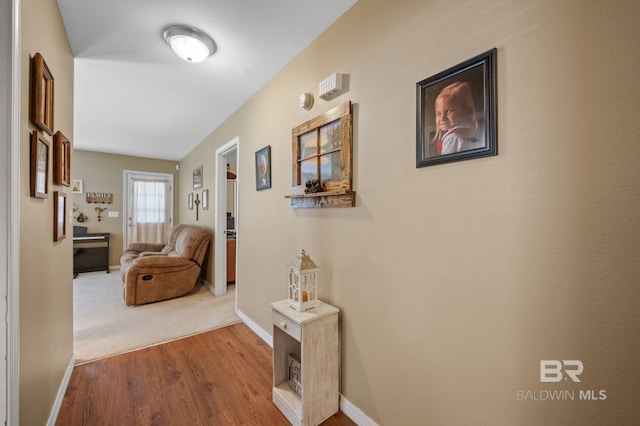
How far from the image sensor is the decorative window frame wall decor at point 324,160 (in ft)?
5.41

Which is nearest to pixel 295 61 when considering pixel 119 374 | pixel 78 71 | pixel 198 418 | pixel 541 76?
pixel 541 76

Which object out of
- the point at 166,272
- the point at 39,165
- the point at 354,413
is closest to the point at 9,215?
the point at 39,165

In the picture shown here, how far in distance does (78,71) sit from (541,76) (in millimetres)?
3426

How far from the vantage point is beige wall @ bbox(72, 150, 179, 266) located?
548 centimetres

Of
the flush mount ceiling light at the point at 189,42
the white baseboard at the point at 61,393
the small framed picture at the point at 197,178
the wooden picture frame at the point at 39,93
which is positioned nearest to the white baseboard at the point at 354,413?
the white baseboard at the point at 61,393

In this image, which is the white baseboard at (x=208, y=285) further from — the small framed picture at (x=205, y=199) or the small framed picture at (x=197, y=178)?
the small framed picture at (x=197, y=178)

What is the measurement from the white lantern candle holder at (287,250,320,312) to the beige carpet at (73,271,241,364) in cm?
170

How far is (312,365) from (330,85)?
1.71 metres

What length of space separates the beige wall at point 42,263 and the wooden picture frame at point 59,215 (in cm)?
4

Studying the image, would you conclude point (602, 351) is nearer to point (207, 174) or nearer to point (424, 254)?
point (424, 254)

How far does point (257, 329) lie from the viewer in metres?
2.76

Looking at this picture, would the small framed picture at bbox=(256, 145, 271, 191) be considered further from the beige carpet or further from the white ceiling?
the beige carpet

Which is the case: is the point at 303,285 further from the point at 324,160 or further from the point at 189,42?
the point at 189,42

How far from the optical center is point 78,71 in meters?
2.44
